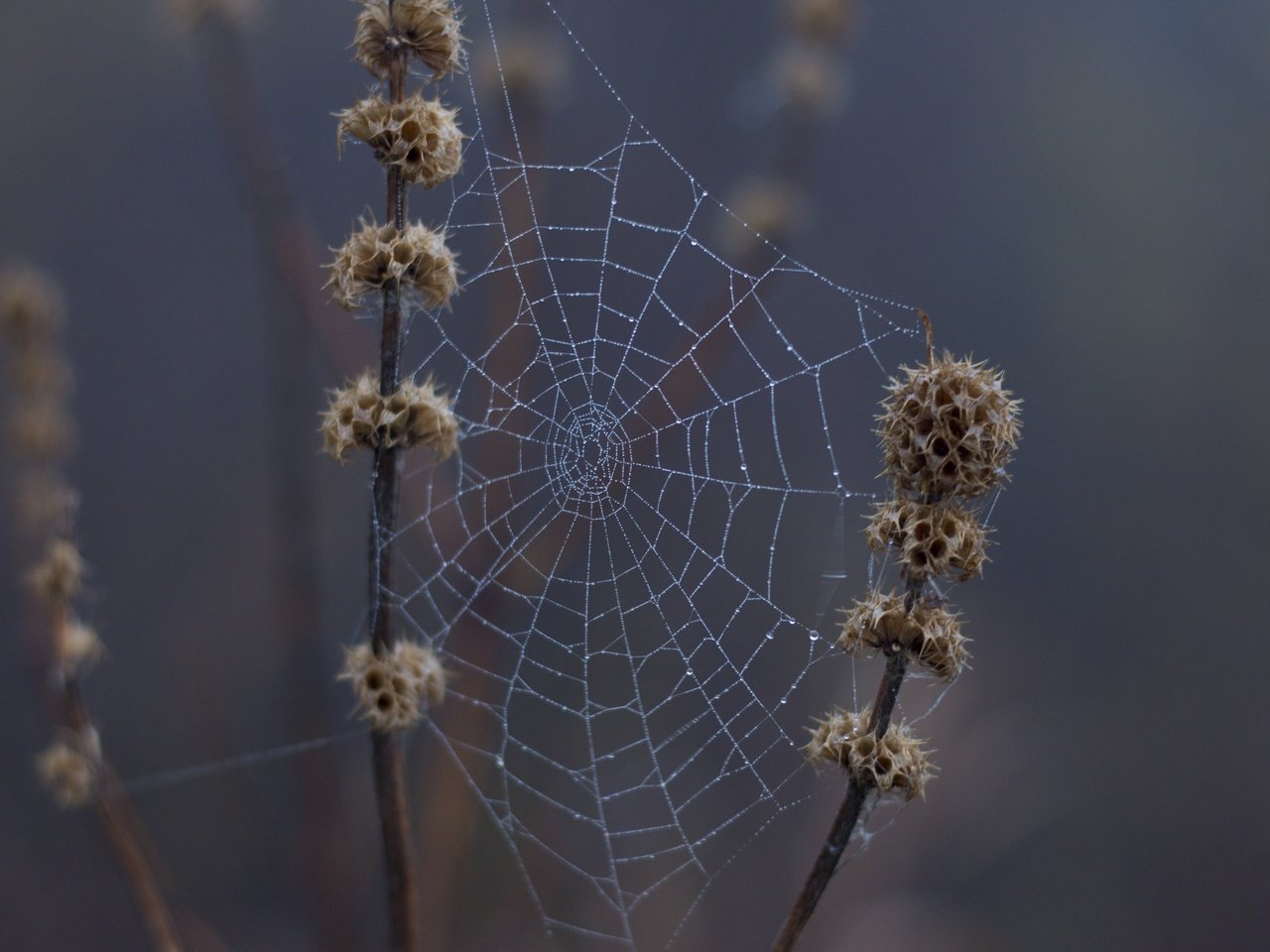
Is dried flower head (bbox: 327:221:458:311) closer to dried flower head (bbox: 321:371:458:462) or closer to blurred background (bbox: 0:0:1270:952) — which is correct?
dried flower head (bbox: 321:371:458:462)

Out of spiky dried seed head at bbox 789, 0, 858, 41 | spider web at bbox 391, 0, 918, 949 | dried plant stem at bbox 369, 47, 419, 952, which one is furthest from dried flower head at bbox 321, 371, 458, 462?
spiky dried seed head at bbox 789, 0, 858, 41

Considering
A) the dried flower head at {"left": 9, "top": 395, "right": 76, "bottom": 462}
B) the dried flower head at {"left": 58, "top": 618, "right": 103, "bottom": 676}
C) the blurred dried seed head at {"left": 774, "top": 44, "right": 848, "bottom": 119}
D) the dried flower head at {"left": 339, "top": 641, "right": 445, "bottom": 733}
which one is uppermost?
the blurred dried seed head at {"left": 774, "top": 44, "right": 848, "bottom": 119}

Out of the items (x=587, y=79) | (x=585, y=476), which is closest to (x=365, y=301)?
(x=585, y=476)

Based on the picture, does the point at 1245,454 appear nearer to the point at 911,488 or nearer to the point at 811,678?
the point at 811,678

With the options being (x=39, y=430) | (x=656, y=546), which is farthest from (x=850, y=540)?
(x=39, y=430)

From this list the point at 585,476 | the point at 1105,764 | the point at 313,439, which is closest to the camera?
the point at 585,476

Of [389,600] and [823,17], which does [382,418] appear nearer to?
[389,600]
